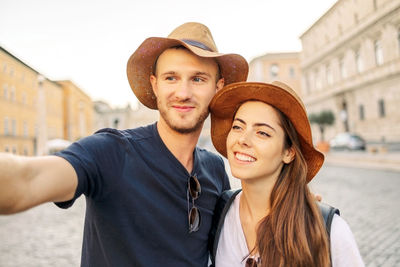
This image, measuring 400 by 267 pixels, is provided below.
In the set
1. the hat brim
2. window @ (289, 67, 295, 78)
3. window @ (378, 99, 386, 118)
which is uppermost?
window @ (289, 67, 295, 78)

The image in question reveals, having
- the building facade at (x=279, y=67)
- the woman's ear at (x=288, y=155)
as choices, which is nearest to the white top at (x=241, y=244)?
the woman's ear at (x=288, y=155)

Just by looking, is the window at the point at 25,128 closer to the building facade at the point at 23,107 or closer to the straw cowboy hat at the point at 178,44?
the building facade at the point at 23,107

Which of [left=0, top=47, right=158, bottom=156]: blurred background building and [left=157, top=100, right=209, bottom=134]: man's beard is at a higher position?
[left=0, top=47, right=158, bottom=156]: blurred background building

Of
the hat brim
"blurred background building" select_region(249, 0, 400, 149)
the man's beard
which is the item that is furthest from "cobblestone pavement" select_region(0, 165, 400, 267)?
"blurred background building" select_region(249, 0, 400, 149)

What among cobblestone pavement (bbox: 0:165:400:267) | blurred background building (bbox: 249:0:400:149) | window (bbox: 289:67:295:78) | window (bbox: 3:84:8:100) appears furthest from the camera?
window (bbox: 289:67:295:78)

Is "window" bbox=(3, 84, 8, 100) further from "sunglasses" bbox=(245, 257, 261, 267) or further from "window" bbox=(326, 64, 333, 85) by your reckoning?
"window" bbox=(326, 64, 333, 85)

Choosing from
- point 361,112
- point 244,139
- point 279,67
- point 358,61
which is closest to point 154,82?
point 244,139

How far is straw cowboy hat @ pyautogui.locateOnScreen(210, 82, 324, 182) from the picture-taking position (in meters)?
1.97

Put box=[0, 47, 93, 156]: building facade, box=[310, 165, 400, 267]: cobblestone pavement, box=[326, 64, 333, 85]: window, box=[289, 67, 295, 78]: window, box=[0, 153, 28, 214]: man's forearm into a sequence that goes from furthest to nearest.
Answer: box=[289, 67, 295, 78]: window < box=[326, 64, 333, 85]: window < box=[310, 165, 400, 267]: cobblestone pavement < box=[0, 47, 93, 156]: building facade < box=[0, 153, 28, 214]: man's forearm

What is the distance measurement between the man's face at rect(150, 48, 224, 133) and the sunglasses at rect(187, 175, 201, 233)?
0.35m

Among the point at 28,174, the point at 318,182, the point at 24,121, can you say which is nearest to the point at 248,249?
the point at 28,174

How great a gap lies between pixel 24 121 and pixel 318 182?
10550mm

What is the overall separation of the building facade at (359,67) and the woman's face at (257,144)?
20.7 meters

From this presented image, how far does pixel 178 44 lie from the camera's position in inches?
83.0
